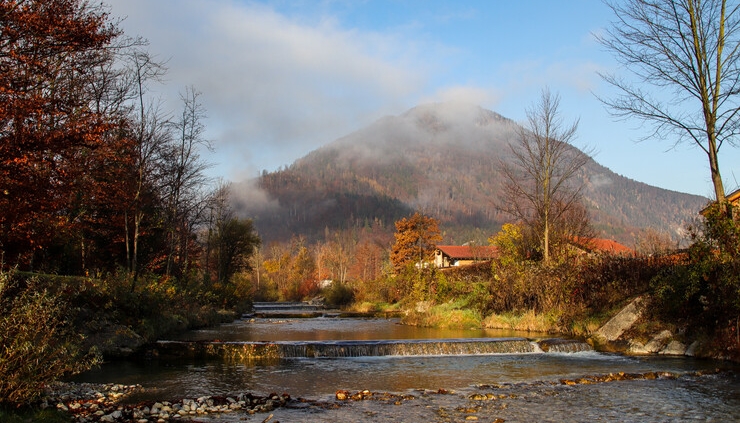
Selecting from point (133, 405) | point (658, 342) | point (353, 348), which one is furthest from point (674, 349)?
point (133, 405)

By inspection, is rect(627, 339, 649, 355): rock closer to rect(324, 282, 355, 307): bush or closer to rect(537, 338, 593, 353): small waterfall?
rect(537, 338, 593, 353): small waterfall

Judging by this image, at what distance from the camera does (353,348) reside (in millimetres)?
17484

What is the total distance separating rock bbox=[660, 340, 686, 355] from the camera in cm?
1639

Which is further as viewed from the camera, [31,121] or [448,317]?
[448,317]

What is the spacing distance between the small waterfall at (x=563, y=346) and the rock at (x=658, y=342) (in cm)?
192

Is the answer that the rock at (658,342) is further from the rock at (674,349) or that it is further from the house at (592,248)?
the house at (592,248)

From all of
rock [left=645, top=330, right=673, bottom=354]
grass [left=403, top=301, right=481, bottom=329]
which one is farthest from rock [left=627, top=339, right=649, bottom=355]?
grass [left=403, top=301, right=481, bottom=329]

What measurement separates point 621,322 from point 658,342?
1789 millimetres

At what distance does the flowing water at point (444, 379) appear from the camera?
956 centimetres

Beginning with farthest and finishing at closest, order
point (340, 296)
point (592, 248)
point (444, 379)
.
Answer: point (340, 296)
point (592, 248)
point (444, 379)

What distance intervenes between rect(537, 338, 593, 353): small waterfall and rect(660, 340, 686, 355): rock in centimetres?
243

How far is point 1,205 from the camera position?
1068cm

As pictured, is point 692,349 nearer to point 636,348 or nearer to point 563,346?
point 636,348

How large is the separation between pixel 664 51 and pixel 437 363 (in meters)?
11.6
